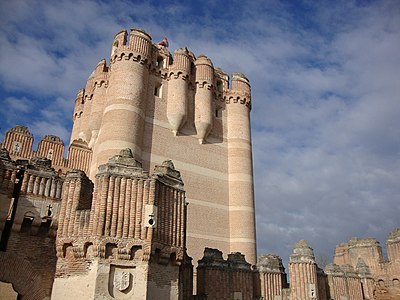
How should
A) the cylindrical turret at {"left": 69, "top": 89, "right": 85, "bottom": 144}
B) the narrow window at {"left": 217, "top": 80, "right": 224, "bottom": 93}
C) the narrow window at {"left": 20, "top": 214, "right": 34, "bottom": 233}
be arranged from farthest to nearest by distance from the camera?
the narrow window at {"left": 217, "top": 80, "right": 224, "bottom": 93} < the cylindrical turret at {"left": 69, "top": 89, "right": 85, "bottom": 144} < the narrow window at {"left": 20, "top": 214, "right": 34, "bottom": 233}

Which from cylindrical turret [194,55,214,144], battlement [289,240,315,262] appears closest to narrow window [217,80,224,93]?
cylindrical turret [194,55,214,144]

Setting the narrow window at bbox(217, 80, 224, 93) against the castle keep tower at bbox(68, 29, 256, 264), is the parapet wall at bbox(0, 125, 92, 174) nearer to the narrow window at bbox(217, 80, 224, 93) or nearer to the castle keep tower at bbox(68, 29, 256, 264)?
the castle keep tower at bbox(68, 29, 256, 264)

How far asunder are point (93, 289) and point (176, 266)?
2.27 meters

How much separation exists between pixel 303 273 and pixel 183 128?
13888mm

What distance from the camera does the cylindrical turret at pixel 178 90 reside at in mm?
25281

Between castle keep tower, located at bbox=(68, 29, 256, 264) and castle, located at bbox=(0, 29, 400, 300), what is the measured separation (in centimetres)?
8

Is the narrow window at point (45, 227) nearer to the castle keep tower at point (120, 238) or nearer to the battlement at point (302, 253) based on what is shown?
the castle keep tower at point (120, 238)

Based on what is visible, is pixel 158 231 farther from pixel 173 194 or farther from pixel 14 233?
pixel 14 233

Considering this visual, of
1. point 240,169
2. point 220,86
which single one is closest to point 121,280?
point 240,169

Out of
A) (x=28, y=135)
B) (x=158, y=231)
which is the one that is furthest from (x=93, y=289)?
(x=28, y=135)

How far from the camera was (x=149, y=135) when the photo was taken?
24062 millimetres

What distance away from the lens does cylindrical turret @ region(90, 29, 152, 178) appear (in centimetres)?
2200

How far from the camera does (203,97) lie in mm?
27125

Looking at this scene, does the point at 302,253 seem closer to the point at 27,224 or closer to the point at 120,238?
the point at 120,238
